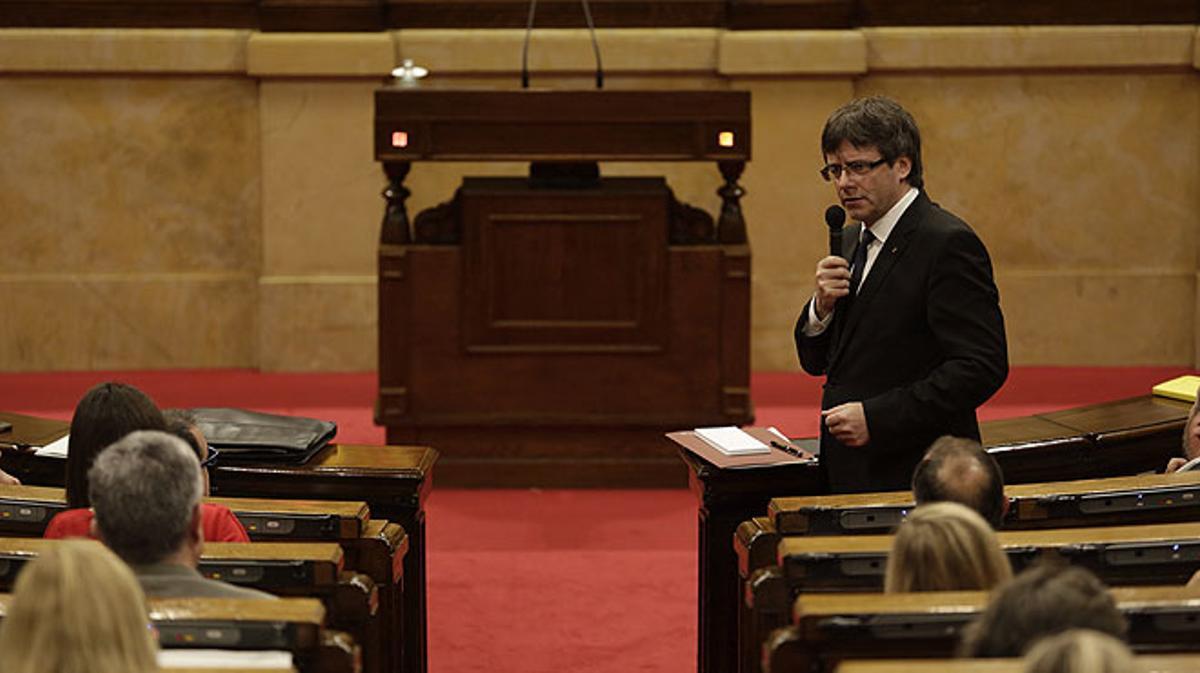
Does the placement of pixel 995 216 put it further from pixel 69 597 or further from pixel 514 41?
pixel 69 597

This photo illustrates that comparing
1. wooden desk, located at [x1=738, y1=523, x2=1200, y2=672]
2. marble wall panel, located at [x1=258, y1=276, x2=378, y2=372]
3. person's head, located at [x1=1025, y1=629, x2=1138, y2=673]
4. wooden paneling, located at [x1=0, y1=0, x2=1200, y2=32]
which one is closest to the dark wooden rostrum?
wooden desk, located at [x1=738, y1=523, x2=1200, y2=672]

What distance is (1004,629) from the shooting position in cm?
272

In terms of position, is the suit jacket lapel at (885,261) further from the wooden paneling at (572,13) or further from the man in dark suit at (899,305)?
the wooden paneling at (572,13)

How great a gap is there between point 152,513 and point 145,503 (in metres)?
0.02

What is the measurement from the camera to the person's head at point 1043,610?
105 inches

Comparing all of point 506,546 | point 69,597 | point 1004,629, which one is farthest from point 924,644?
point 506,546

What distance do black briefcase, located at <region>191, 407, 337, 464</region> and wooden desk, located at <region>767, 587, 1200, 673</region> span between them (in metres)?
2.20

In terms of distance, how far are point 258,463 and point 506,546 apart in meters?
1.91

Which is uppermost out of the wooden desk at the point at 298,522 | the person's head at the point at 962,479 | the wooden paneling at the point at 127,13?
the wooden paneling at the point at 127,13

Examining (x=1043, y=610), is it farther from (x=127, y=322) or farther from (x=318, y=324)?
(x=127, y=322)

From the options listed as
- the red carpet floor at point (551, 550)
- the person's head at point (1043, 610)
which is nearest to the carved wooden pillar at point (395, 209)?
the red carpet floor at point (551, 550)

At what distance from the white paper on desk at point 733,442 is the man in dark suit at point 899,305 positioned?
0.44 m

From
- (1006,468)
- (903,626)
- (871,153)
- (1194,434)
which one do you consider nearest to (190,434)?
(871,153)

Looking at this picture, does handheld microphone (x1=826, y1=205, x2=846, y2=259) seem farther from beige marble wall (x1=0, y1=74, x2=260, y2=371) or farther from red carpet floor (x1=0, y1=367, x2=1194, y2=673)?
beige marble wall (x1=0, y1=74, x2=260, y2=371)
